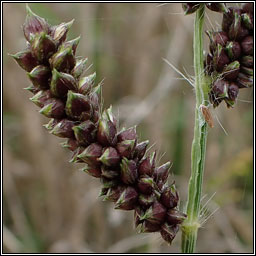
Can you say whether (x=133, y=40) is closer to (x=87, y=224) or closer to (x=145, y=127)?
(x=145, y=127)

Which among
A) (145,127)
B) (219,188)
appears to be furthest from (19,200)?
(219,188)

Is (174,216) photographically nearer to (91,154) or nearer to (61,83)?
(91,154)

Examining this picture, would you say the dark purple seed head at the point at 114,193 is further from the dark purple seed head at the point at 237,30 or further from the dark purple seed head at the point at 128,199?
the dark purple seed head at the point at 237,30

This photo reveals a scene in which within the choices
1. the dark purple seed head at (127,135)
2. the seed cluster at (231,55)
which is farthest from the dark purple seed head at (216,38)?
the dark purple seed head at (127,135)

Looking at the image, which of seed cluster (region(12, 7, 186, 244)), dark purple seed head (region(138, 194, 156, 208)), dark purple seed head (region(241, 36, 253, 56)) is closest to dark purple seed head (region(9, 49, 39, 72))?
seed cluster (region(12, 7, 186, 244))

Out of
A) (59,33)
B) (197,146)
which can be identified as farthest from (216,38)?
(59,33)

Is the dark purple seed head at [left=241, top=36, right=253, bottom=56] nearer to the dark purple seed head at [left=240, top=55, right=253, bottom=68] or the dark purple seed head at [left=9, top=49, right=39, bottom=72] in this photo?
the dark purple seed head at [left=240, top=55, right=253, bottom=68]
